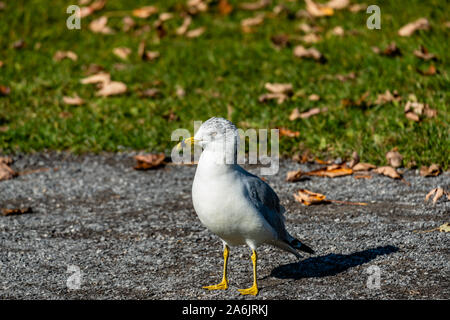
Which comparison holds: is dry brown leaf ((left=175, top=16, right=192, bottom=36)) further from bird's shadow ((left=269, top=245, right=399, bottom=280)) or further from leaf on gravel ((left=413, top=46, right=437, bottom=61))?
bird's shadow ((left=269, top=245, right=399, bottom=280))

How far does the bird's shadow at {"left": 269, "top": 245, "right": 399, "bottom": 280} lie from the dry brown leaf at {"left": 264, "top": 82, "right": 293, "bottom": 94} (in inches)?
131

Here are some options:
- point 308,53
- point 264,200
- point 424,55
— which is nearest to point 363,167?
point 264,200

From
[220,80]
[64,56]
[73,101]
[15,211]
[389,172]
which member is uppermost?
[64,56]

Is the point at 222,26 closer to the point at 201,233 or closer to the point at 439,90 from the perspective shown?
the point at 439,90

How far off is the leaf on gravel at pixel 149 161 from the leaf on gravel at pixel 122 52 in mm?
2848

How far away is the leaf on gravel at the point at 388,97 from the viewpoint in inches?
289

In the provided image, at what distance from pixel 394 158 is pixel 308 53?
275 cm

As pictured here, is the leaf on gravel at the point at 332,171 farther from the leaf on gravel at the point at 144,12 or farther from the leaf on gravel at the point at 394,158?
the leaf on gravel at the point at 144,12

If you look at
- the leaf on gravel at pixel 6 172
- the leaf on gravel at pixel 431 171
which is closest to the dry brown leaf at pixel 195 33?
the leaf on gravel at pixel 6 172

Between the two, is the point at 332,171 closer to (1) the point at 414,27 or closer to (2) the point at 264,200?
(2) the point at 264,200

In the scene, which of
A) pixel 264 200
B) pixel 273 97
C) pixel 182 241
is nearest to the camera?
pixel 264 200

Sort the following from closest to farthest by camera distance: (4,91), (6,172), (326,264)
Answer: (326,264)
(6,172)
(4,91)

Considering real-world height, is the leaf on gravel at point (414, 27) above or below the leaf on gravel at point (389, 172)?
above

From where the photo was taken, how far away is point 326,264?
461cm
